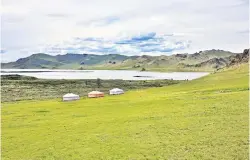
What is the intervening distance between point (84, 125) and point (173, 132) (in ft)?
47.0

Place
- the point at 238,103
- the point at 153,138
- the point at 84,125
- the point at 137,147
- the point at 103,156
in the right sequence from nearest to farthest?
the point at 103,156 → the point at 137,147 → the point at 153,138 → the point at 84,125 → the point at 238,103

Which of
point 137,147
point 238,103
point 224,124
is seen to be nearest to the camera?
point 137,147


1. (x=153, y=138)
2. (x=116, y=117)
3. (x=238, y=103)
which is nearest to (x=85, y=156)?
(x=153, y=138)

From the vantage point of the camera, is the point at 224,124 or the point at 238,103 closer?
→ the point at 224,124

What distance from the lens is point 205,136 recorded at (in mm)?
35312

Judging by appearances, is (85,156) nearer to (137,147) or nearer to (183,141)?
(137,147)

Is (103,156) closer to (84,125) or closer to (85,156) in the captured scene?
(85,156)

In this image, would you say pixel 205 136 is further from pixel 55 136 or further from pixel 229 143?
pixel 55 136

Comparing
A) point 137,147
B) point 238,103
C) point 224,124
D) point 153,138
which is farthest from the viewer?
point 238,103

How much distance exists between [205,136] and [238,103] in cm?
1914

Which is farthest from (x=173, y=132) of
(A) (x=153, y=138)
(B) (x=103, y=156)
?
(B) (x=103, y=156)

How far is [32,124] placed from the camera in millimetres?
52219

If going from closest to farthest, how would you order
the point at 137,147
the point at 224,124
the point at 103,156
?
the point at 103,156 < the point at 137,147 < the point at 224,124

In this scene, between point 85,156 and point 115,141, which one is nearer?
point 85,156
